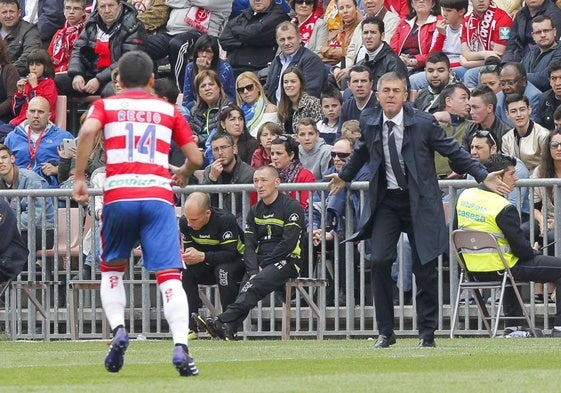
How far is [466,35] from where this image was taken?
18844 millimetres

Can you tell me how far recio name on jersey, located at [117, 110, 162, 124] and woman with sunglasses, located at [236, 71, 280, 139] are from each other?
8696mm

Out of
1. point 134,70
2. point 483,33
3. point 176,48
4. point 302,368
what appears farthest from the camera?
Result: point 176,48

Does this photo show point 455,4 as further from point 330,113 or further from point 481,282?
point 481,282

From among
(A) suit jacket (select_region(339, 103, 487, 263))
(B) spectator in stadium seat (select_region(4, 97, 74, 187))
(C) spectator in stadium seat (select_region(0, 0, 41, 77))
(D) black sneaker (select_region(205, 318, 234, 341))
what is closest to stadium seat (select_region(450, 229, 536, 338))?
(A) suit jacket (select_region(339, 103, 487, 263))

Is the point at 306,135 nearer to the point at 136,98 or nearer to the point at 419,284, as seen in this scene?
the point at 419,284

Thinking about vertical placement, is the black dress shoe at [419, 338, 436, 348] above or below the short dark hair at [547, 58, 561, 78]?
below

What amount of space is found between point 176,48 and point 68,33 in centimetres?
199

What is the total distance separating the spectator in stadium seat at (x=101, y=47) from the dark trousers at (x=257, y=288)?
222 inches

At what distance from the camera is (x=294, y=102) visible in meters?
18.5

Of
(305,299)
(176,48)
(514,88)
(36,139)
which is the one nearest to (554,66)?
(514,88)

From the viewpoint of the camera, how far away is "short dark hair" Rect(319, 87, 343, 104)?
18081 millimetres

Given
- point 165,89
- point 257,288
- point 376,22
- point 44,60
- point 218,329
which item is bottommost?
point 218,329

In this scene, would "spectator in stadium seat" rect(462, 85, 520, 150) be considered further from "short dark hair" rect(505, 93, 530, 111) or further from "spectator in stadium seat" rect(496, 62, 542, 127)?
"spectator in stadium seat" rect(496, 62, 542, 127)

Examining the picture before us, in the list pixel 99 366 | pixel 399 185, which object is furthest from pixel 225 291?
pixel 99 366
